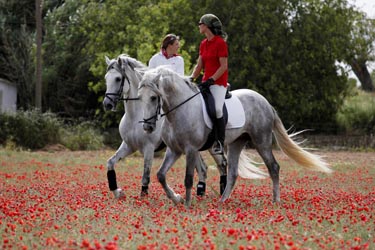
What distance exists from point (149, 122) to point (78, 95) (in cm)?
3334

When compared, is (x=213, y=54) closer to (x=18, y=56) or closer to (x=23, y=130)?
(x=23, y=130)

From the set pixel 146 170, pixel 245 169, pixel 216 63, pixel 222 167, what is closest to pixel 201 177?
pixel 222 167

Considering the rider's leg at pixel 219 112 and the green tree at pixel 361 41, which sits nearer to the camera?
the rider's leg at pixel 219 112

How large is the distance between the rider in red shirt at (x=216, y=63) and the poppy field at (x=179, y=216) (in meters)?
1.25

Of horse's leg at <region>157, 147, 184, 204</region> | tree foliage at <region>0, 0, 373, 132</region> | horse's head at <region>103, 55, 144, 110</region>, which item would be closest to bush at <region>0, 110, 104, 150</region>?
tree foliage at <region>0, 0, 373, 132</region>

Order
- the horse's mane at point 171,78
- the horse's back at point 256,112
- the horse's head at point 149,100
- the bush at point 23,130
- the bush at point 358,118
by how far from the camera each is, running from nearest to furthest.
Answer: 1. the horse's head at point 149,100
2. the horse's mane at point 171,78
3. the horse's back at point 256,112
4. the bush at point 23,130
5. the bush at point 358,118

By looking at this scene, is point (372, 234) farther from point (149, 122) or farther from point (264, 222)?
point (149, 122)

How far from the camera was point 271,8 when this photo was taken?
1526 inches

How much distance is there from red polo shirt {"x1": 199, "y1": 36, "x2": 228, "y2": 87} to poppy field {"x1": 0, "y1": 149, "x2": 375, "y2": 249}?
1998 millimetres

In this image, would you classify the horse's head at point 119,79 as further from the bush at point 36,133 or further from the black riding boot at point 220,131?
the bush at point 36,133

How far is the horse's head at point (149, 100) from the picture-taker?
1012 cm

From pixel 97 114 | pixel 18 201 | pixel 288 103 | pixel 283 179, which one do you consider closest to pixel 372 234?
pixel 18 201

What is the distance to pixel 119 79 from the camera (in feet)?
40.7

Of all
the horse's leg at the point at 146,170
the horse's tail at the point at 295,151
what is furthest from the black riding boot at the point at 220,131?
the horse's tail at the point at 295,151
